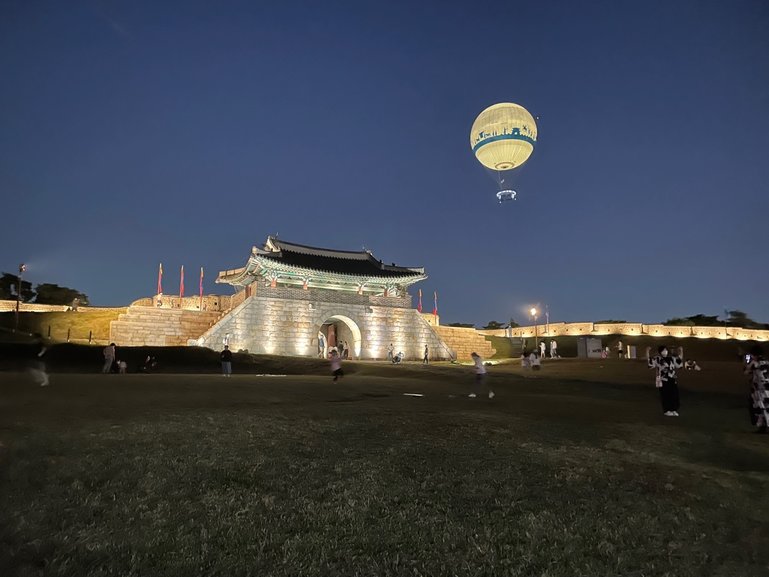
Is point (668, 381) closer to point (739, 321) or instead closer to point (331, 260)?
point (331, 260)

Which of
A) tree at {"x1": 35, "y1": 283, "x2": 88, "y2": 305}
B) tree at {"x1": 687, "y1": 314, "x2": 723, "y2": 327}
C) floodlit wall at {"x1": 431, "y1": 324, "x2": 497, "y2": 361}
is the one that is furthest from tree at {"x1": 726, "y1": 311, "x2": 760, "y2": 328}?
tree at {"x1": 35, "y1": 283, "x2": 88, "y2": 305}

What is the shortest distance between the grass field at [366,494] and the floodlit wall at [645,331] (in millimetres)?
53378

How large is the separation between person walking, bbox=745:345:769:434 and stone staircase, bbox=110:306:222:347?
31.6 meters

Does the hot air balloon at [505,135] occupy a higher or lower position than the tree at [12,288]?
higher

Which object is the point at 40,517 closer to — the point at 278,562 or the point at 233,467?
the point at 233,467

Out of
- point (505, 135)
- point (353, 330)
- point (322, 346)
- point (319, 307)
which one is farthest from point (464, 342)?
point (505, 135)

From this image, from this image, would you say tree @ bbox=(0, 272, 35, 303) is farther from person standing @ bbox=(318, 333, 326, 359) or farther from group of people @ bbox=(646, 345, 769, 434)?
group of people @ bbox=(646, 345, 769, 434)

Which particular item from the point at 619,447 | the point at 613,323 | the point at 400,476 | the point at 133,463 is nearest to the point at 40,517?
the point at 133,463

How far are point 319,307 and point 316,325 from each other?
4.55 feet

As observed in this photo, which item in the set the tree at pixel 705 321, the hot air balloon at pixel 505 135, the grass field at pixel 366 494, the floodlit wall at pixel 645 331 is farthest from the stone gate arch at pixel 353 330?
the tree at pixel 705 321

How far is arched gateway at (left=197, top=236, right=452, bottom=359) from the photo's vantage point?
3406 centimetres

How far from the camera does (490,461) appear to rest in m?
6.59

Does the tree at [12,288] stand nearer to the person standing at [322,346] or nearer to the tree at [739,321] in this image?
the person standing at [322,346]

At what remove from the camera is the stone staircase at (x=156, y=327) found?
3309 cm
